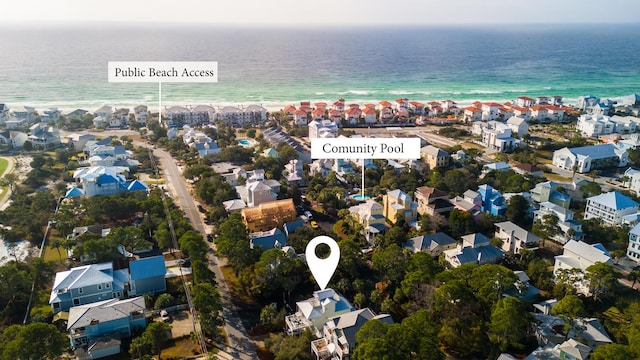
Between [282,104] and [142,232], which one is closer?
[142,232]

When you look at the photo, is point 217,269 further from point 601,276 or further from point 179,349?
point 601,276

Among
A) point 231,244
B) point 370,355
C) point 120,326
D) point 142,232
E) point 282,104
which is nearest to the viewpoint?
point 370,355

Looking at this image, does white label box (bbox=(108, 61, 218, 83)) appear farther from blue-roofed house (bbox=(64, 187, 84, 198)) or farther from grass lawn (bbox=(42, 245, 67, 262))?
blue-roofed house (bbox=(64, 187, 84, 198))

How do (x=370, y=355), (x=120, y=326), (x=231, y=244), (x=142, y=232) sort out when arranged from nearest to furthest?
(x=370, y=355) → (x=120, y=326) → (x=231, y=244) → (x=142, y=232)

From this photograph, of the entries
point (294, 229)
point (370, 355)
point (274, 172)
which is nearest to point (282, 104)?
point (274, 172)

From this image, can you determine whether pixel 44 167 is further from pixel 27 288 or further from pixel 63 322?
pixel 63 322

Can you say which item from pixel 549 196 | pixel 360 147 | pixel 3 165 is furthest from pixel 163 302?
pixel 3 165

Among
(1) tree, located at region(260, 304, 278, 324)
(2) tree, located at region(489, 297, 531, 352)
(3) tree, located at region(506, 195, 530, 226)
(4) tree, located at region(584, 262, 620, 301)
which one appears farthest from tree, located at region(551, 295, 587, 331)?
(1) tree, located at region(260, 304, 278, 324)
